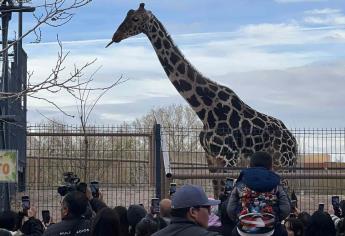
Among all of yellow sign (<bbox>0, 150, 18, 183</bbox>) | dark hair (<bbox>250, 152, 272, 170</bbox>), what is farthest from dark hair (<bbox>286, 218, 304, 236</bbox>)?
→ yellow sign (<bbox>0, 150, 18, 183</bbox>)

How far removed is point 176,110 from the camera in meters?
43.6

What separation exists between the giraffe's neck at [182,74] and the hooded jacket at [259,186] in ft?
28.2

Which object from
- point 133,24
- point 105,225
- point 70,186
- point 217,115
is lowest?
point 105,225

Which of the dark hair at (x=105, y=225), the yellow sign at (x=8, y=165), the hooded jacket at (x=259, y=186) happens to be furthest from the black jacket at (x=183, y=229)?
the yellow sign at (x=8, y=165)

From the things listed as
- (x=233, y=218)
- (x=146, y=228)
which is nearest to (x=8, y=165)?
(x=233, y=218)

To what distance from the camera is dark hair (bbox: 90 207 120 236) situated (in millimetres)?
6336

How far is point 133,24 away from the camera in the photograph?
54.9ft

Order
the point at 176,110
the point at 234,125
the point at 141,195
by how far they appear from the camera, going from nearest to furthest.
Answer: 1. the point at 141,195
2. the point at 234,125
3. the point at 176,110

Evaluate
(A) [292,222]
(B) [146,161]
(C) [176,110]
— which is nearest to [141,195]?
(B) [146,161]

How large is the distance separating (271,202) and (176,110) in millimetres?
36373

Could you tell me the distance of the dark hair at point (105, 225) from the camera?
634 centimetres

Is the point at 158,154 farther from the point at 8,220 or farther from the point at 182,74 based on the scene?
the point at 8,220

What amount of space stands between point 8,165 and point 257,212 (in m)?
5.19

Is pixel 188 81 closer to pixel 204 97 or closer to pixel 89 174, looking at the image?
pixel 204 97
